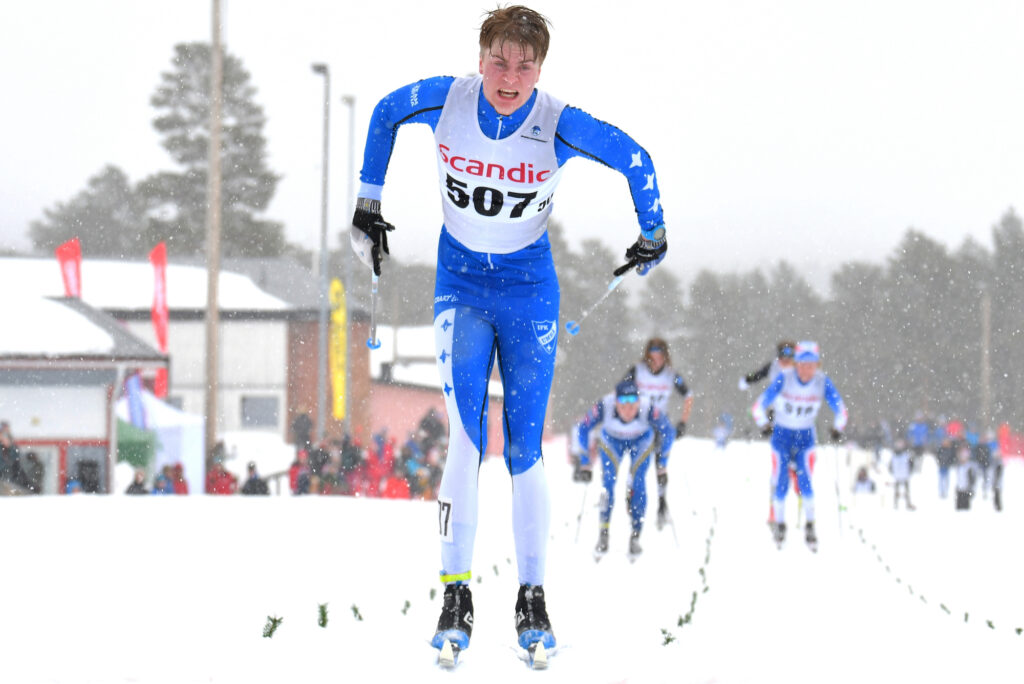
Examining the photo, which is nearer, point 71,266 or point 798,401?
point 798,401

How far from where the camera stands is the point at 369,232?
12.9 feet

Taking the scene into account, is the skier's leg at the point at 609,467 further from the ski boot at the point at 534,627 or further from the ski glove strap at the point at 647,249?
the ski glove strap at the point at 647,249

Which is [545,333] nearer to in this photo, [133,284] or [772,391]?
[772,391]

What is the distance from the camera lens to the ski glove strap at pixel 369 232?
392cm

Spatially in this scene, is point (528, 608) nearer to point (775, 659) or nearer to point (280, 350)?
point (775, 659)

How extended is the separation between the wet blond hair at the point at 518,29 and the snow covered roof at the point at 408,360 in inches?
1179

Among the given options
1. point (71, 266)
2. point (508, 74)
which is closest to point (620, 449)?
point (508, 74)

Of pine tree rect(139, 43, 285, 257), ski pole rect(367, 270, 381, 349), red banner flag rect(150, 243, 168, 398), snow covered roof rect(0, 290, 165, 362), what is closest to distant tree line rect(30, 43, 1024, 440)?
pine tree rect(139, 43, 285, 257)

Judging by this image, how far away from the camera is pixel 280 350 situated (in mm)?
33031

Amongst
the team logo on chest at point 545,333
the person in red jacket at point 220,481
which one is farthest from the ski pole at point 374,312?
the person in red jacket at point 220,481

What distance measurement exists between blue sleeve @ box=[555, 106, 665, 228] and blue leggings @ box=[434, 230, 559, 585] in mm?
440

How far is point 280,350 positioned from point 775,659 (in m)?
30.5

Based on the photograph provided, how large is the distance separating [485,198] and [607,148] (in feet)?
1.67

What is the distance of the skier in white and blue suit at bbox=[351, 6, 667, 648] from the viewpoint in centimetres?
376
